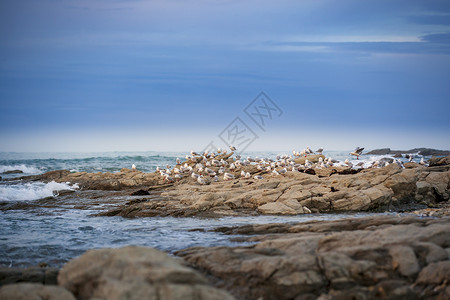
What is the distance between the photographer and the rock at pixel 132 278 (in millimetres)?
5410

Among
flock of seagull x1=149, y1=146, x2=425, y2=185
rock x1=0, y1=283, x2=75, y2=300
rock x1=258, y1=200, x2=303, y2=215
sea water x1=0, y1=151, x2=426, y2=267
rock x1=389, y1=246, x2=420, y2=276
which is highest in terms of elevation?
flock of seagull x1=149, y1=146, x2=425, y2=185

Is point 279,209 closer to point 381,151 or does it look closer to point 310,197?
point 310,197

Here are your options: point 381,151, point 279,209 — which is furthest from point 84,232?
point 381,151

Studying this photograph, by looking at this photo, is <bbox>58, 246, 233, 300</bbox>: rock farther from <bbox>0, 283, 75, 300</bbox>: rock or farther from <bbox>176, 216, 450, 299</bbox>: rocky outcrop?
<bbox>176, 216, 450, 299</bbox>: rocky outcrop

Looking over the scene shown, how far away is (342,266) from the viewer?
6.69 m

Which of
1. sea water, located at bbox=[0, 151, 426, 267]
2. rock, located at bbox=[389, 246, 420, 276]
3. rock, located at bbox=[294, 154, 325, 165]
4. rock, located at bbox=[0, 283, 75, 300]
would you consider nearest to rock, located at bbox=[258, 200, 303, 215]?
sea water, located at bbox=[0, 151, 426, 267]

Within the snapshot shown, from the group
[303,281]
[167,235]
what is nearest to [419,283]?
[303,281]

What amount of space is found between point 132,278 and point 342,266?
3507 millimetres

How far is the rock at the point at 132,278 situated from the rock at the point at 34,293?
0.98 feet

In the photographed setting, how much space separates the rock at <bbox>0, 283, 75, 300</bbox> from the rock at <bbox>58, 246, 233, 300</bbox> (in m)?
0.30

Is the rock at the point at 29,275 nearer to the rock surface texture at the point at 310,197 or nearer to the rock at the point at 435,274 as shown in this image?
the rock at the point at 435,274

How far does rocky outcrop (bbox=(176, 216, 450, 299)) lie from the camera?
21.0 feet

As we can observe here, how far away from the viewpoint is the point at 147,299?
5.31 meters

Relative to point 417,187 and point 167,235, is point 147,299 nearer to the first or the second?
point 167,235
